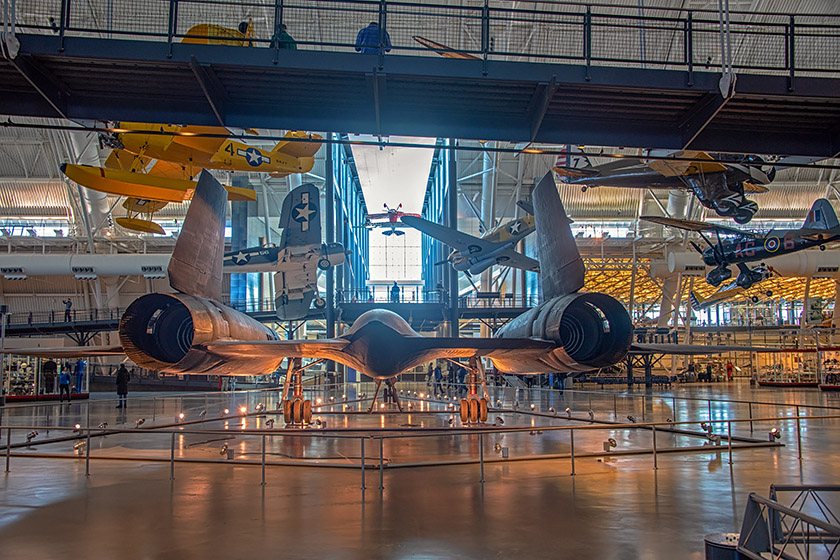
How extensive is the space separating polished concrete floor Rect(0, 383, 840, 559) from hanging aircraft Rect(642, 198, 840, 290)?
1444 cm

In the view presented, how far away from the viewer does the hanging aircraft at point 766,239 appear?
2281 cm

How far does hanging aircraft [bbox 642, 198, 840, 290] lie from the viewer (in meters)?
22.8

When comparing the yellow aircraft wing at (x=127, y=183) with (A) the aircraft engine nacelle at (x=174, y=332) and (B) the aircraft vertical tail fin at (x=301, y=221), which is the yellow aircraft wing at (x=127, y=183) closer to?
(B) the aircraft vertical tail fin at (x=301, y=221)

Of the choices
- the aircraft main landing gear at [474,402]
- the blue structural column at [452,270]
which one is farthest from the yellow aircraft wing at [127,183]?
the blue structural column at [452,270]

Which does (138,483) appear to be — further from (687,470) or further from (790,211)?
(790,211)

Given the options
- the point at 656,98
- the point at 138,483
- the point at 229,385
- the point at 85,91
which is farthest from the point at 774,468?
the point at 229,385

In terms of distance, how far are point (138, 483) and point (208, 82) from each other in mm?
4684

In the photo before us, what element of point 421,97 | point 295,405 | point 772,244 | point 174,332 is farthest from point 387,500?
point 772,244

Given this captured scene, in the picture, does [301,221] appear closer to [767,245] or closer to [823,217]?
[767,245]

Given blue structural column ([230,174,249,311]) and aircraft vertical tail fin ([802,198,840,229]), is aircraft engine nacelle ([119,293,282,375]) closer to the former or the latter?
aircraft vertical tail fin ([802,198,840,229])

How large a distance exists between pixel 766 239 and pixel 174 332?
76.2ft

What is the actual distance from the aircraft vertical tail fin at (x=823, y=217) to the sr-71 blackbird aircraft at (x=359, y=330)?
17444 millimetres

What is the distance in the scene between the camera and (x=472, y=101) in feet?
20.1

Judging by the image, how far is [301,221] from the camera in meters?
21.4
